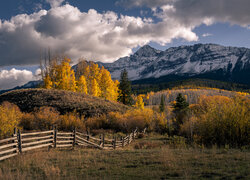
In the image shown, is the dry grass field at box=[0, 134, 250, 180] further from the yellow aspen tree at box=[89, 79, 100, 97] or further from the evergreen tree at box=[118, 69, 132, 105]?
the evergreen tree at box=[118, 69, 132, 105]

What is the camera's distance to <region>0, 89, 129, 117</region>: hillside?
35.8 m

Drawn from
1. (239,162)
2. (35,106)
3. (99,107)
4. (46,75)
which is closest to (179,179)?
(239,162)

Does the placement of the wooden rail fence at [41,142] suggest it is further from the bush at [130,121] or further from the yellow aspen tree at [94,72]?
the yellow aspen tree at [94,72]

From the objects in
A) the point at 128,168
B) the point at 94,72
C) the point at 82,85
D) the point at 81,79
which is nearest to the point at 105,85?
the point at 94,72

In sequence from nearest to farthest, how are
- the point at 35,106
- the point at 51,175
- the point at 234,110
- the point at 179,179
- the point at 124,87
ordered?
the point at 179,179 → the point at 51,175 → the point at 234,110 → the point at 35,106 → the point at 124,87

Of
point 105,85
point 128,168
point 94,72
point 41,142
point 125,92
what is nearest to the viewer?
point 128,168

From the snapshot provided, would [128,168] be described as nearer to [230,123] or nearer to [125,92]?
[230,123]

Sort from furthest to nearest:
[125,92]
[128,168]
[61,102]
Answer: [125,92], [61,102], [128,168]

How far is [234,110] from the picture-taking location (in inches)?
629

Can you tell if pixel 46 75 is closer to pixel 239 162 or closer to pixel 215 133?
pixel 215 133

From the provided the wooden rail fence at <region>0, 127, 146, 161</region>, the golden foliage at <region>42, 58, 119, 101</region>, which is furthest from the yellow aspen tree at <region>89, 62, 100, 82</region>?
the wooden rail fence at <region>0, 127, 146, 161</region>

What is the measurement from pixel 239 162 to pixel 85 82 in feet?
150

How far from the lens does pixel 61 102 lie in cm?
3700

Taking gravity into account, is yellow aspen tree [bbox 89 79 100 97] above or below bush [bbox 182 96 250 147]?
above
